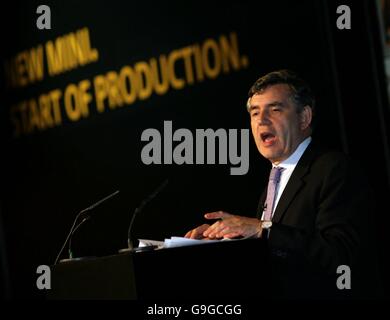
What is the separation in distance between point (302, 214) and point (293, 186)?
130mm

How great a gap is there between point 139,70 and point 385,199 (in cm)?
176

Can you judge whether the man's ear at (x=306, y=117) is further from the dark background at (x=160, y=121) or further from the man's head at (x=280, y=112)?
the dark background at (x=160, y=121)

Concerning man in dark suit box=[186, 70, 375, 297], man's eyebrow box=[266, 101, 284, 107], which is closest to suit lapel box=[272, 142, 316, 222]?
man in dark suit box=[186, 70, 375, 297]

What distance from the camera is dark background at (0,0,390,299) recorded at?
3.58 meters

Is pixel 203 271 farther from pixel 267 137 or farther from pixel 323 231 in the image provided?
pixel 267 137

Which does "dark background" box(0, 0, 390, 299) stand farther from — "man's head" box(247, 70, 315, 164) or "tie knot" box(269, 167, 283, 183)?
"tie knot" box(269, 167, 283, 183)

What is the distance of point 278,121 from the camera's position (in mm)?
2898

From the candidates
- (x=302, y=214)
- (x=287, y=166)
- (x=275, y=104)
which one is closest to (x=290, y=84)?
(x=275, y=104)

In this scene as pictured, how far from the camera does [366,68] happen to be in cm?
354

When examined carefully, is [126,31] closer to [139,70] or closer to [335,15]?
[139,70]

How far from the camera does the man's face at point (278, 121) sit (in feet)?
9.44

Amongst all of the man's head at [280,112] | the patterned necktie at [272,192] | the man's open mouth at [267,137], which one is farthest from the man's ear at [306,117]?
the patterned necktie at [272,192]

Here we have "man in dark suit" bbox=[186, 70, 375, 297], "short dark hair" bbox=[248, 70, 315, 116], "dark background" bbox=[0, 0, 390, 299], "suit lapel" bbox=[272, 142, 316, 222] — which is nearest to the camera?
"man in dark suit" bbox=[186, 70, 375, 297]
